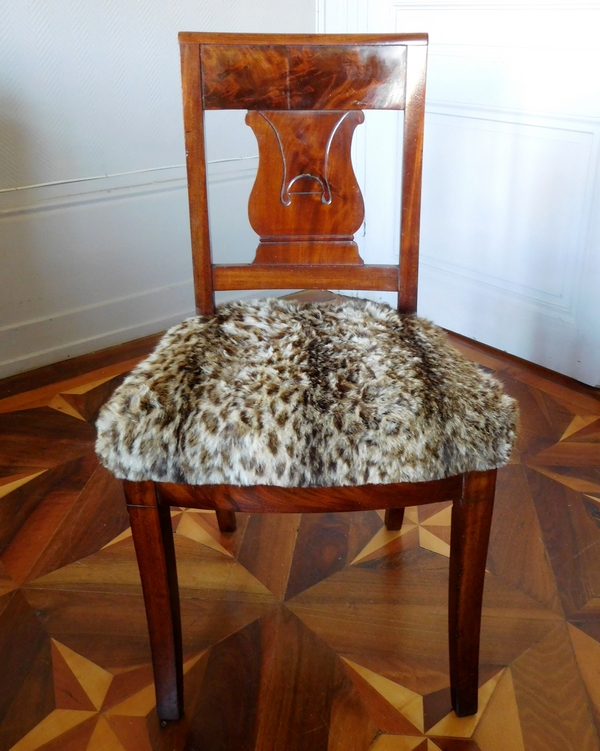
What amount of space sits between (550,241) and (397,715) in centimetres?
121

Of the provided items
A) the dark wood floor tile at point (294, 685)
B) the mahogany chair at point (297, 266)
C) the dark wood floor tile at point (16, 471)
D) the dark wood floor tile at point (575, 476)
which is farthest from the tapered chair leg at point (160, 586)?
the dark wood floor tile at point (575, 476)

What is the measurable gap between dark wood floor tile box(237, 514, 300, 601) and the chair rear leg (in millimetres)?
171

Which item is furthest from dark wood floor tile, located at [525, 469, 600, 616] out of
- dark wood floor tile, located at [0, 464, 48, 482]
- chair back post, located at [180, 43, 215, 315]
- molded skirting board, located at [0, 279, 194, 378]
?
molded skirting board, located at [0, 279, 194, 378]

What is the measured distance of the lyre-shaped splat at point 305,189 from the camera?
3.17ft

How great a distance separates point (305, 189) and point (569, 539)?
2.53 ft

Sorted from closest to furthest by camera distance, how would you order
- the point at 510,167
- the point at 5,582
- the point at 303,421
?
the point at 303,421, the point at 5,582, the point at 510,167

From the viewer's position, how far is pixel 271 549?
1.23 m

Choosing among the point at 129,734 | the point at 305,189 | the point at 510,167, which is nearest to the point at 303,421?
the point at 305,189

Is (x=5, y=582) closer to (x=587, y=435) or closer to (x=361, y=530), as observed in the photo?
(x=361, y=530)

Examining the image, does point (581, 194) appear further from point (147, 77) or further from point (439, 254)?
point (147, 77)

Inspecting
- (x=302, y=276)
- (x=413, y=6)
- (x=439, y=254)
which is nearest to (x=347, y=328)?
(x=302, y=276)

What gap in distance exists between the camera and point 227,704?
947mm

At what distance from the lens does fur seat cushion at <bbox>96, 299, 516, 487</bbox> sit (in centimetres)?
73

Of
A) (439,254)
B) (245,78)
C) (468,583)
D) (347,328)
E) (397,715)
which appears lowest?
(397,715)
